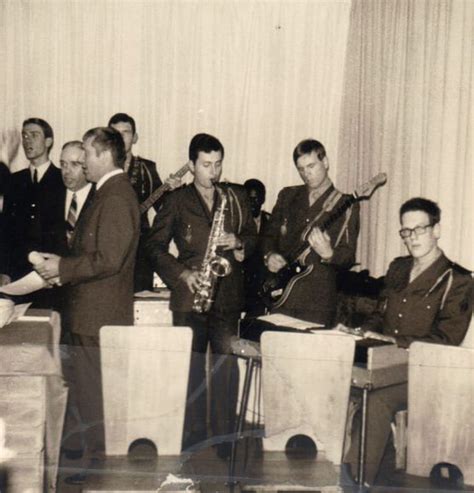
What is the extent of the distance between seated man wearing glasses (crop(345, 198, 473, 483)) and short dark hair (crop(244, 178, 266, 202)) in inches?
54.2

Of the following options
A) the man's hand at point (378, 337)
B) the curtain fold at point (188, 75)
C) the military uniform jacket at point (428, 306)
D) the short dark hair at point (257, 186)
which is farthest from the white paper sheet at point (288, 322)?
the curtain fold at point (188, 75)

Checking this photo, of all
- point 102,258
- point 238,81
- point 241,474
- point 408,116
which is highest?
point 238,81

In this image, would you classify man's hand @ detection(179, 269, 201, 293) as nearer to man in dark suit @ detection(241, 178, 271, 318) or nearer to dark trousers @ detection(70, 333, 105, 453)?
man in dark suit @ detection(241, 178, 271, 318)

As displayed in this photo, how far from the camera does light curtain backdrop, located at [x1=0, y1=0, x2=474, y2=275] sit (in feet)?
11.8

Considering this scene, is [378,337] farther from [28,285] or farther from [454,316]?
[28,285]

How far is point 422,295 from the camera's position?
2535mm

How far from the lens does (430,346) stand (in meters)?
2.18

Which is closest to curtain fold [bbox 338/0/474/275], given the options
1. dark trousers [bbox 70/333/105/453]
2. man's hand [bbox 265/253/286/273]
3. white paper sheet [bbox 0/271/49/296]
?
man's hand [bbox 265/253/286/273]

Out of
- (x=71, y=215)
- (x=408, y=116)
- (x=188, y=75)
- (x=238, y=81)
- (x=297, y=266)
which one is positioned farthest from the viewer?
(x=188, y=75)

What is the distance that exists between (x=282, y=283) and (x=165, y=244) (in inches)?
19.5

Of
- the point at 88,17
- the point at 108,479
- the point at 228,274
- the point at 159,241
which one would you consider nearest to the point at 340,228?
the point at 228,274

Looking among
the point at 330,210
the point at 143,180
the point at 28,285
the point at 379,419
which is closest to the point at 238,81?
the point at 143,180

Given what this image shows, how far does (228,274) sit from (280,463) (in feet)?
3.06

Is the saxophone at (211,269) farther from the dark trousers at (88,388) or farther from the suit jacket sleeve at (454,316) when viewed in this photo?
the suit jacket sleeve at (454,316)
